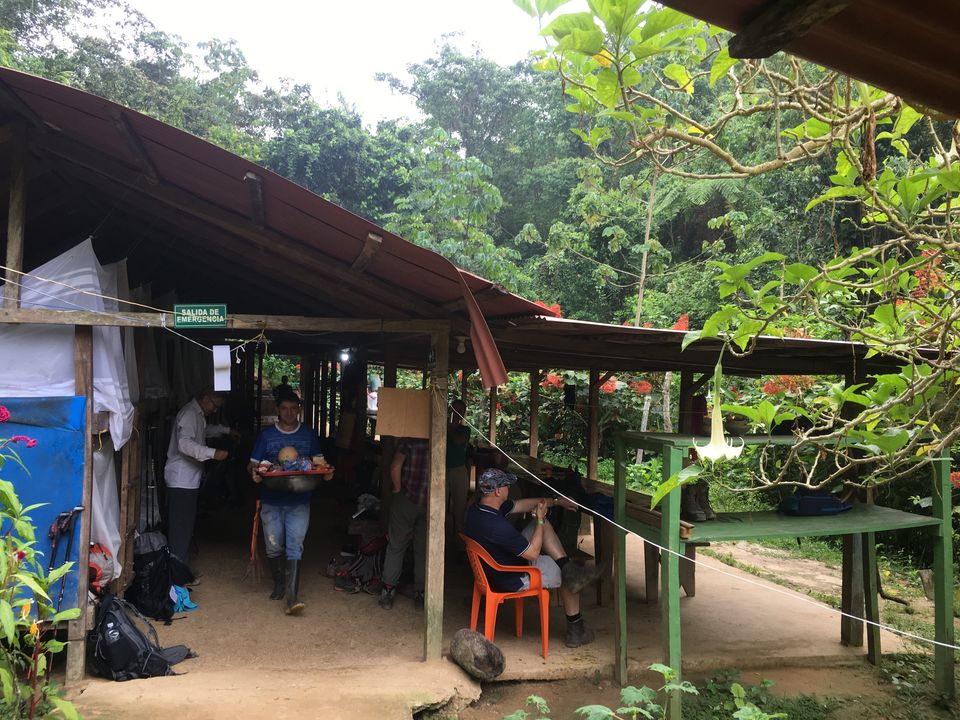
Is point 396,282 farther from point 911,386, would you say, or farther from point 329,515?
point 329,515

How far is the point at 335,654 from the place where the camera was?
4773 mm

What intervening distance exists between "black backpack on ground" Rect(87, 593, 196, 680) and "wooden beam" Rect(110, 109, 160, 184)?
8.71 ft

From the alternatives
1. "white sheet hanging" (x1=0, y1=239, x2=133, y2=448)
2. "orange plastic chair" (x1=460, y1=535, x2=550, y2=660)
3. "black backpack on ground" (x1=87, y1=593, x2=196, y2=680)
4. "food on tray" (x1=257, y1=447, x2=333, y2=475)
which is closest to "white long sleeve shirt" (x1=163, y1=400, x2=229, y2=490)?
"food on tray" (x1=257, y1=447, x2=333, y2=475)

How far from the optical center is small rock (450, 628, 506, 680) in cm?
455

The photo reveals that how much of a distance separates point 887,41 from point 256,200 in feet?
10.6

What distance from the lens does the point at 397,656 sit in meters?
4.77

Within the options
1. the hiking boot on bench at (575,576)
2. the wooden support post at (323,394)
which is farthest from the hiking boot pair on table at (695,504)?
the wooden support post at (323,394)

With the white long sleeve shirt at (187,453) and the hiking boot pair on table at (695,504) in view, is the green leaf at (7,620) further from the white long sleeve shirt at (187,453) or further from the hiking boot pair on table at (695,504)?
the hiking boot pair on table at (695,504)

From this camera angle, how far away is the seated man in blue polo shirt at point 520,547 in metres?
4.96

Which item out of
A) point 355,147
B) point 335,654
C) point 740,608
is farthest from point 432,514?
point 355,147

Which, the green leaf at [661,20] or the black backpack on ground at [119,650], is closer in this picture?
the green leaf at [661,20]

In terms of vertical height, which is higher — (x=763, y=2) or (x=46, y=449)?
(x=763, y=2)

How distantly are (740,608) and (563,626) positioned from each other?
6.41 ft

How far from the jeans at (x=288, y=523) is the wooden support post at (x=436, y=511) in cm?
130
